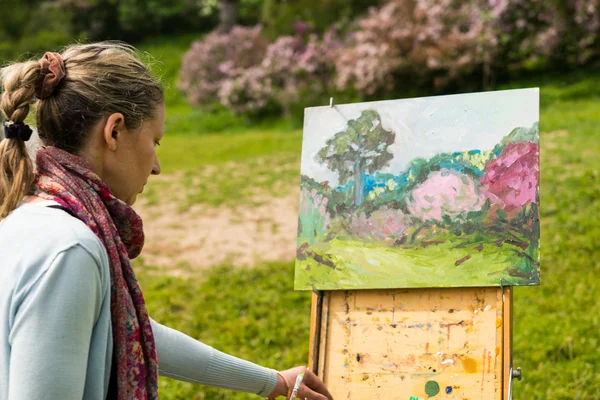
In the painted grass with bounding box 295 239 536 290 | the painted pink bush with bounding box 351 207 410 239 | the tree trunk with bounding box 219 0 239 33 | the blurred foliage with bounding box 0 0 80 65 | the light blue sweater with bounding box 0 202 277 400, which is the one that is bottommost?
the light blue sweater with bounding box 0 202 277 400

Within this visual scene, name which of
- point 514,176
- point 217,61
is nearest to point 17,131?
point 514,176

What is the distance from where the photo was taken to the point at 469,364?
216 cm

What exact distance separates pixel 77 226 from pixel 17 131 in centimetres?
30

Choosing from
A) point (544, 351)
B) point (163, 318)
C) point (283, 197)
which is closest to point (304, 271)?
point (544, 351)

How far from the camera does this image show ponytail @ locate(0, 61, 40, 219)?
1524 millimetres

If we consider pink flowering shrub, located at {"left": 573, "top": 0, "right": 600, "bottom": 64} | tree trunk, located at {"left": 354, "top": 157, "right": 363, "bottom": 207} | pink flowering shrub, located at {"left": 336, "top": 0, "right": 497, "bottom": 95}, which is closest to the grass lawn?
tree trunk, located at {"left": 354, "top": 157, "right": 363, "bottom": 207}

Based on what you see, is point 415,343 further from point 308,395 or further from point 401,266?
point 308,395

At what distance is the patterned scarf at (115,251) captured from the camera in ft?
4.99

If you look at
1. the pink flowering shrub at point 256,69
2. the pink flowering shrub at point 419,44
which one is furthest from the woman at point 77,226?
the pink flowering shrub at point 256,69

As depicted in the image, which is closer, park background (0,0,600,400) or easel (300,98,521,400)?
easel (300,98,521,400)

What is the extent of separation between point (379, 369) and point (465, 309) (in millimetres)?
319

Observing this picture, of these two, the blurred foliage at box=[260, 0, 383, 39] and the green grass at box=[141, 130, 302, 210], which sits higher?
the blurred foliage at box=[260, 0, 383, 39]

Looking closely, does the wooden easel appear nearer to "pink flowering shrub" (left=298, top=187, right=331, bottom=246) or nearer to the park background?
"pink flowering shrub" (left=298, top=187, right=331, bottom=246)

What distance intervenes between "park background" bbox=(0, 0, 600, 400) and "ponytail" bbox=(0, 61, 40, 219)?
424 millimetres
